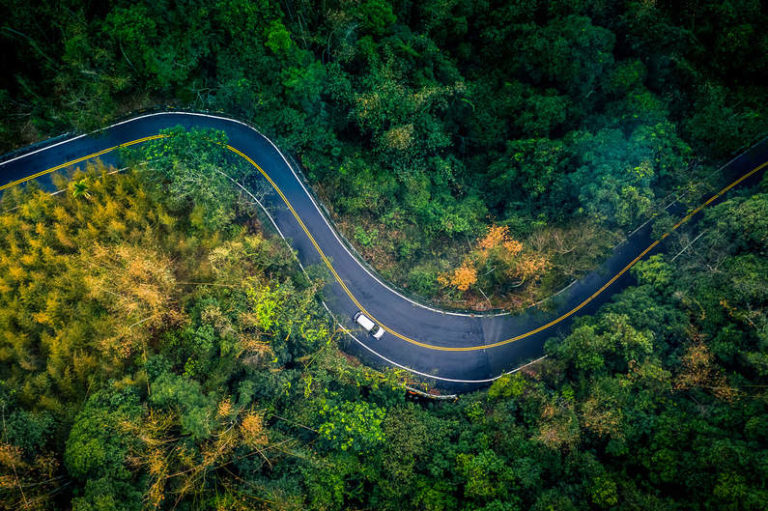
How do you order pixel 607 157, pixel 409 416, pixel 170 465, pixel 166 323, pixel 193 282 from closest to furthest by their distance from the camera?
1. pixel 170 465
2. pixel 166 323
3. pixel 193 282
4. pixel 409 416
5. pixel 607 157

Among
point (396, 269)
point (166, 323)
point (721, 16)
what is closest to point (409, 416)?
point (396, 269)

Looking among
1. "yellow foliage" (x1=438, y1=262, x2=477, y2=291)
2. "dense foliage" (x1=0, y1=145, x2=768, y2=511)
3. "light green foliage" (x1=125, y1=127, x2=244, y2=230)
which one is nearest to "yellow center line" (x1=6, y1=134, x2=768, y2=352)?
"light green foliage" (x1=125, y1=127, x2=244, y2=230)

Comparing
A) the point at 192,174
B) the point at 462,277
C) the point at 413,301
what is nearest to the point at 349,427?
the point at 413,301

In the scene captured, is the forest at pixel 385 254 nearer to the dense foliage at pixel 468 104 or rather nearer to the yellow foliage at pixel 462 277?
the dense foliage at pixel 468 104

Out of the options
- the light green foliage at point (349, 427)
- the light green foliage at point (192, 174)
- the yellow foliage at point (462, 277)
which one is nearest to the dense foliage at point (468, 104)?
the yellow foliage at point (462, 277)

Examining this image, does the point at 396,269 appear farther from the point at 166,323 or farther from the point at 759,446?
the point at 759,446
